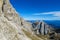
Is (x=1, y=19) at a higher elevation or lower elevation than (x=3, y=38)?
higher

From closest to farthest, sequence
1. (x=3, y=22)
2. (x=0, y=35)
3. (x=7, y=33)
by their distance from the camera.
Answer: (x=0, y=35), (x=7, y=33), (x=3, y=22)

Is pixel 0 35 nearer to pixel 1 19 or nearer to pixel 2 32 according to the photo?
pixel 2 32

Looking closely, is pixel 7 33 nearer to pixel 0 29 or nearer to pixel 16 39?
pixel 0 29

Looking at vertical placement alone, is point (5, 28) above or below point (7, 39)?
above

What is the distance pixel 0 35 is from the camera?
111 feet

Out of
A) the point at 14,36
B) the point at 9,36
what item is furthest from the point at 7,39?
the point at 14,36

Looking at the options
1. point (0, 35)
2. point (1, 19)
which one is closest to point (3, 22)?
point (1, 19)

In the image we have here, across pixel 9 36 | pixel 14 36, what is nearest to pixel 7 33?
pixel 9 36

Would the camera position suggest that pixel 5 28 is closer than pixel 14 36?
Yes

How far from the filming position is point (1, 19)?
1554 inches

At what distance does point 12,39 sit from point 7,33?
2049 mm

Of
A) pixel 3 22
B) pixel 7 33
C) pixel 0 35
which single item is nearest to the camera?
pixel 0 35

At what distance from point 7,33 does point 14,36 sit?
3646 mm

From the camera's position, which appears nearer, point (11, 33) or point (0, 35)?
point (0, 35)
